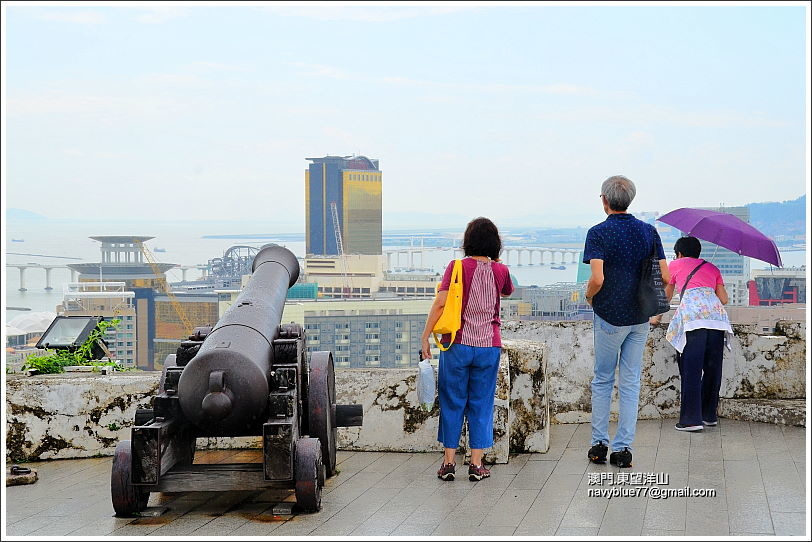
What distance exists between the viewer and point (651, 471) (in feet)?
18.4

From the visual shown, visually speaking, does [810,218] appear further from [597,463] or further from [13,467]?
[13,467]

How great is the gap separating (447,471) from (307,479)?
1.00 meters

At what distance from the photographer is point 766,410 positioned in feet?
23.0

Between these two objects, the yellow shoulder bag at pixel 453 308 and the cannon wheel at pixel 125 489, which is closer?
the cannon wheel at pixel 125 489

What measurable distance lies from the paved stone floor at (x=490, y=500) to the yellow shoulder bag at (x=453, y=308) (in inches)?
32.9

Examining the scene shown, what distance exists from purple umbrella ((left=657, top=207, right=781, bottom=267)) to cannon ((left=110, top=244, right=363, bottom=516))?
296 centimetres

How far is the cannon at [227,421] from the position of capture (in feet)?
15.8

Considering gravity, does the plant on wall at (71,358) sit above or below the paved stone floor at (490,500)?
above

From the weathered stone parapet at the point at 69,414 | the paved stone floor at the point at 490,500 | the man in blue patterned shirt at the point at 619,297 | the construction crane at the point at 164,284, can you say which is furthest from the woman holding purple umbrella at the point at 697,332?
the construction crane at the point at 164,284

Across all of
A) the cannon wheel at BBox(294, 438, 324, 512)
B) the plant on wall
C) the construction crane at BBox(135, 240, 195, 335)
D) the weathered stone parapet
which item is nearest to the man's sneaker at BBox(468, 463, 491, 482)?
the cannon wheel at BBox(294, 438, 324, 512)

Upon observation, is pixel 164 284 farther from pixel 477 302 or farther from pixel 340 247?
pixel 477 302

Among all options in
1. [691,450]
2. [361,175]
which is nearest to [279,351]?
[691,450]

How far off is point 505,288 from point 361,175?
16816mm

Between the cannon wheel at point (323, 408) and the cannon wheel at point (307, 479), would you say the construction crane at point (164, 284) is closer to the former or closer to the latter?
the cannon wheel at point (323, 408)
